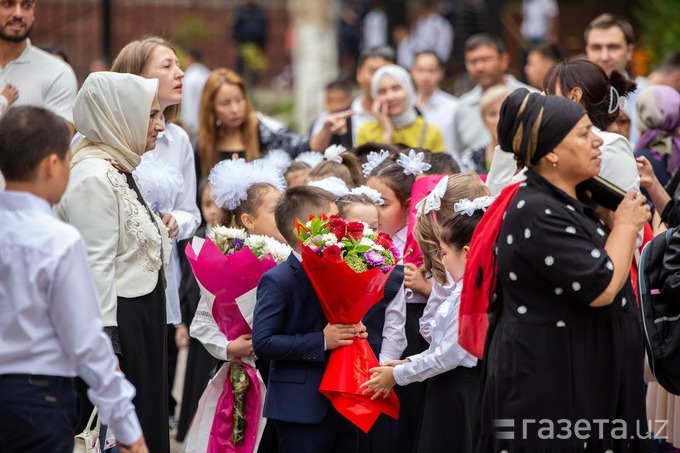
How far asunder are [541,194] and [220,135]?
15.1 ft

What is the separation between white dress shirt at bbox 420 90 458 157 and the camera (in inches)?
383

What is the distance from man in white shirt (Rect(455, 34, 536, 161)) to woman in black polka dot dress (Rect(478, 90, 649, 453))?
5687mm

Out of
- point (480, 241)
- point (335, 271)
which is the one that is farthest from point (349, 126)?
point (480, 241)

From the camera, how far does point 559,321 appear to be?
391 centimetres

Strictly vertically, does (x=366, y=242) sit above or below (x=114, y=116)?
below

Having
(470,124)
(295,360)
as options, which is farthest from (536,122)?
(470,124)

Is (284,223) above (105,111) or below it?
below

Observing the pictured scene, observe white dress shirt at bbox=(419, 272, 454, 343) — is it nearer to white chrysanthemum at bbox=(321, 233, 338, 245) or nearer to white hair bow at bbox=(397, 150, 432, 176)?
white chrysanthemum at bbox=(321, 233, 338, 245)

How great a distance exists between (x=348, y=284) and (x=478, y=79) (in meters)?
5.90

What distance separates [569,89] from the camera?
4902mm

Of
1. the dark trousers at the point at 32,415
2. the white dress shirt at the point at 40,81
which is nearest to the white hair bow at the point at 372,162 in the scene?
the white dress shirt at the point at 40,81

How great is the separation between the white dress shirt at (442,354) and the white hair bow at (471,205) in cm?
34

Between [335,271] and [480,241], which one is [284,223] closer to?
[335,271]
